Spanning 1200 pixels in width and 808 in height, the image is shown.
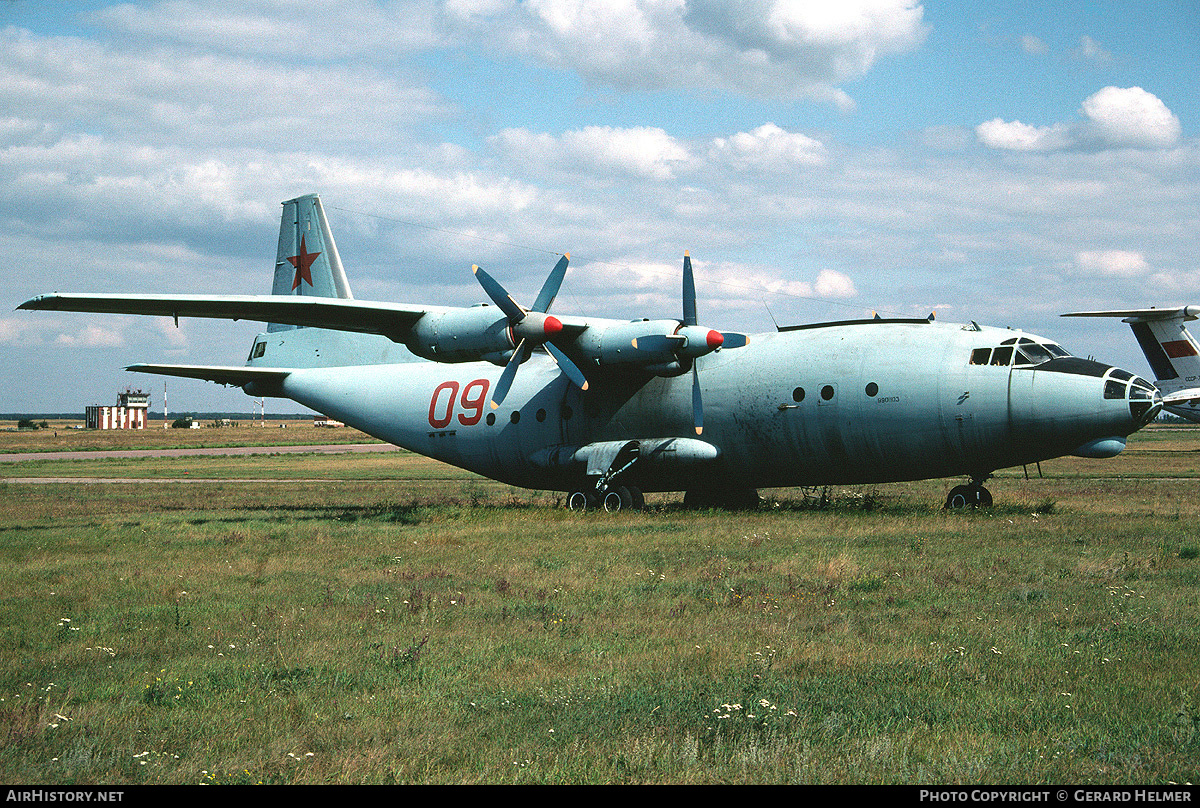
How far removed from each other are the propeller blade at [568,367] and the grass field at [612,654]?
4680 millimetres

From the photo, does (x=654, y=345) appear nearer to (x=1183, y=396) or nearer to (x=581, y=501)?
(x=581, y=501)

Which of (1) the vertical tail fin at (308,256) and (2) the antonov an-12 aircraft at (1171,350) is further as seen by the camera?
(2) the antonov an-12 aircraft at (1171,350)

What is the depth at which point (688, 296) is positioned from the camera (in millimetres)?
24422

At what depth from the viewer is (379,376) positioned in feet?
102

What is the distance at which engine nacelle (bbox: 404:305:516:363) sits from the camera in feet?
79.4

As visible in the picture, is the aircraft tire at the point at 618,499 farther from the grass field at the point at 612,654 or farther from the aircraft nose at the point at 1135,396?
the aircraft nose at the point at 1135,396

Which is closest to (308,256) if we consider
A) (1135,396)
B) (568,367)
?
(568,367)

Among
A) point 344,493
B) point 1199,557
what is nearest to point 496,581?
point 1199,557

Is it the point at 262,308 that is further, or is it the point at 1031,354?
the point at 262,308

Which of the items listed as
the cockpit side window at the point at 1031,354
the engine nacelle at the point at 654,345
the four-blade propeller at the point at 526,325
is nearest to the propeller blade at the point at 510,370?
the four-blade propeller at the point at 526,325

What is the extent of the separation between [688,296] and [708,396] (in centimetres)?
265

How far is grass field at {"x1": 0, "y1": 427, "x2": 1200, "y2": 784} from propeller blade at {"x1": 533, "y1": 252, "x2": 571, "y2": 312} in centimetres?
676

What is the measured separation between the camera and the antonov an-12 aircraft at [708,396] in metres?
21.4
